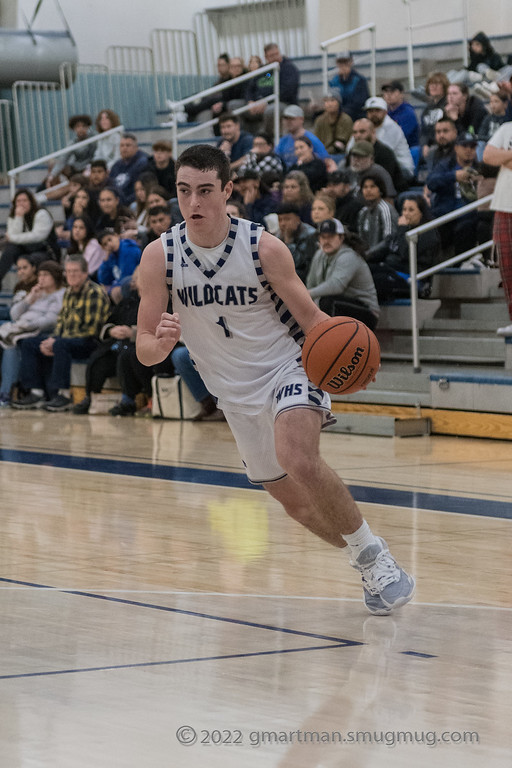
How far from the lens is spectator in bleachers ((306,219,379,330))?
10547mm

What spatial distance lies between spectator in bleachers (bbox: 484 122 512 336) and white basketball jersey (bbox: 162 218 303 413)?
17.8 feet

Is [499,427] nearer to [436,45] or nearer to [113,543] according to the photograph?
[113,543]

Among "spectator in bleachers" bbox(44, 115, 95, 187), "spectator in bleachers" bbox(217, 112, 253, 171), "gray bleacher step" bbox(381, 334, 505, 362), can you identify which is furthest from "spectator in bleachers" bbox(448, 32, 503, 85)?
"spectator in bleachers" bbox(44, 115, 95, 187)

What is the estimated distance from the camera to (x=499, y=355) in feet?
34.9

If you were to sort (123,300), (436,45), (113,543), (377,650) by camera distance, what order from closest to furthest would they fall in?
1. (377,650)
2. (113,543)
3. (123,300)
4. (436,45)

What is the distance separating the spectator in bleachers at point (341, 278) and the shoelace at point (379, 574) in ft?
19.8

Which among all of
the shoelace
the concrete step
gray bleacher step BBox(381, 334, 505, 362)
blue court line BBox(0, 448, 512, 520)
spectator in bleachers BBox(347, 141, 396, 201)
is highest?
spectator in bleachers BBox(347, 141, 396, 201)

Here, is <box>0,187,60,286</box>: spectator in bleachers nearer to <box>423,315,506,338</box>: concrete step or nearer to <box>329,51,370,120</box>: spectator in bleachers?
<box>329,51,370,120</box>: spectator in bleachers

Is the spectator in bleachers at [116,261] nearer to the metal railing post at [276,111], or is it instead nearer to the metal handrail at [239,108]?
the metal handrail at [239,108]

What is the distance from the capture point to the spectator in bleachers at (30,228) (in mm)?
14641

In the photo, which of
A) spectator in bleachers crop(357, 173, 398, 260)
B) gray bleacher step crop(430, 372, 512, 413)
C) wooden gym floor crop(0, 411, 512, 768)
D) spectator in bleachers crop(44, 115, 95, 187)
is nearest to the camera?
wooden gym floor crop(0, 411, 512, 768)

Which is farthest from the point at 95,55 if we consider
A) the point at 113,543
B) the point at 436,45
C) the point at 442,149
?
the point at 113,543

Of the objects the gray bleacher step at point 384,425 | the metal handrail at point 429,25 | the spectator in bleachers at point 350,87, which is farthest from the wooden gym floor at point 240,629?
the metal handrail at point 429,25

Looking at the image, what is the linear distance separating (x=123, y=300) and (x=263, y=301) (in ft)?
26.3
